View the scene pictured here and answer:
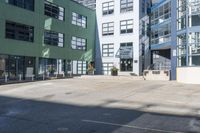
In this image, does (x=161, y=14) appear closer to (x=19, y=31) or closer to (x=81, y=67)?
(x=81, y=67)

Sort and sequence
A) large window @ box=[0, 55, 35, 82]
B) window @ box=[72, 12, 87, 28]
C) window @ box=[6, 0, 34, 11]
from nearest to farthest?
large window @ box=[0, 55, 35, 82] < window @ box=[6, 0, 34, 11] < window @ box=[72, 12, 87, 28]

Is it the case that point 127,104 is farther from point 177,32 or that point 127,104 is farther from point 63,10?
point 63,10

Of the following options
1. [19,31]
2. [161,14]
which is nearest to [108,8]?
[161,14]

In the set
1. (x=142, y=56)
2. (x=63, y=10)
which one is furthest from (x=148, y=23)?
(x=63, y=10)

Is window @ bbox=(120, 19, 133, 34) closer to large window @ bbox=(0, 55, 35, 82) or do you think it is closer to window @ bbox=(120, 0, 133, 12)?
window @ bbox=(120, 0, 133, 12)

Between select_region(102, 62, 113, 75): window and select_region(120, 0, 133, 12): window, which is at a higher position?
select_region(120, 0, 133, 12): window

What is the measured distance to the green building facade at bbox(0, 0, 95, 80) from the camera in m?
31.6

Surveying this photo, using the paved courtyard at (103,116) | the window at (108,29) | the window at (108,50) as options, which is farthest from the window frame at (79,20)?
the paved courtyard at (103,116)

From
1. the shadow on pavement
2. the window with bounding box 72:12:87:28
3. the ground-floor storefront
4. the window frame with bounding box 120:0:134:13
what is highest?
the window frame with bounding box 120:0:134:13

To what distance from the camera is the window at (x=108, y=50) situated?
153ft

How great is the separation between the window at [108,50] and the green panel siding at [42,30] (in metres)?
2.02

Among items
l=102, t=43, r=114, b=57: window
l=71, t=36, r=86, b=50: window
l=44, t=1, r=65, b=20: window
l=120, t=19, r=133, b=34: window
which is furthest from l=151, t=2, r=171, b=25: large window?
l=44, t=1, r=65, b=20: window

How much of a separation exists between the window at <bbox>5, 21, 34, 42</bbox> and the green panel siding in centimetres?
45

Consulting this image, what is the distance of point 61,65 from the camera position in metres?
40.8
